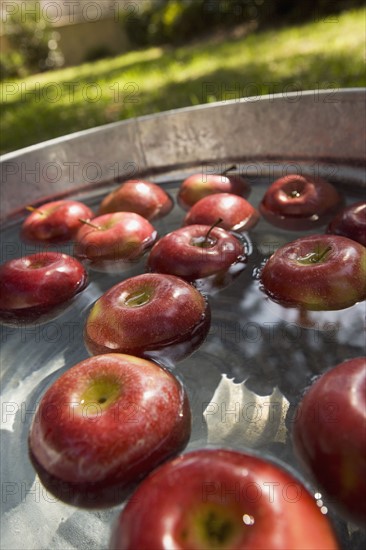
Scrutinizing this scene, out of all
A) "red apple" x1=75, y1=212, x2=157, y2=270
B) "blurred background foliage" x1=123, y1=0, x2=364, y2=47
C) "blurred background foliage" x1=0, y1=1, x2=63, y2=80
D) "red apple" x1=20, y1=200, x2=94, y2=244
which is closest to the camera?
"red apple" x1=75, y1=212, x2=157, y2=270

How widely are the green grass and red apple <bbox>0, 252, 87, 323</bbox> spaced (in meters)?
2.76

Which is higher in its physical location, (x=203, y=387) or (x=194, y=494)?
(x=194, y=494)

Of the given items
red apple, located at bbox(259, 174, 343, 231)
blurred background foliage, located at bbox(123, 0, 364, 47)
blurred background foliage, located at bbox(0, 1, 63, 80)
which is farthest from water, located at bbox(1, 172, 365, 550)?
blurred background foliage, located at bbox(0, 1, 63, 80)

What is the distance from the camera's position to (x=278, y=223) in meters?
1.89

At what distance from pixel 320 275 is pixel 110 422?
2.34ft

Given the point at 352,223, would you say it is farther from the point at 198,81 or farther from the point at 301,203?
the point at 198,81

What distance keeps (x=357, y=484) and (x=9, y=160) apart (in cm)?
161

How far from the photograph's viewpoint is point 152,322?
53.4 inches

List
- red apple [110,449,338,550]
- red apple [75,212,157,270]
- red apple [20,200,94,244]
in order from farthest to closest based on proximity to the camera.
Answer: red apple [20,200,94,244] → red apple [75,212,157,270] → red apple [110,449,338,550]

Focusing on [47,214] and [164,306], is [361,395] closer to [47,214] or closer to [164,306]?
[164,306]

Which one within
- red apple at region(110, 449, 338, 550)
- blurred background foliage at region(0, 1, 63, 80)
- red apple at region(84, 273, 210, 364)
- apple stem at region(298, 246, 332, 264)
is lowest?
blurred background foliage at region(0, 1, 63, 80)

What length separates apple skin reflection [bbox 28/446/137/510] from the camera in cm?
98

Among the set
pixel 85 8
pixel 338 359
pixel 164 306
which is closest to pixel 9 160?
pixel 164 306

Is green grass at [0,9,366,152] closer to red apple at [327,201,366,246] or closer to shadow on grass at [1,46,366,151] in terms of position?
shadow on grass at [1,46,366,151]
